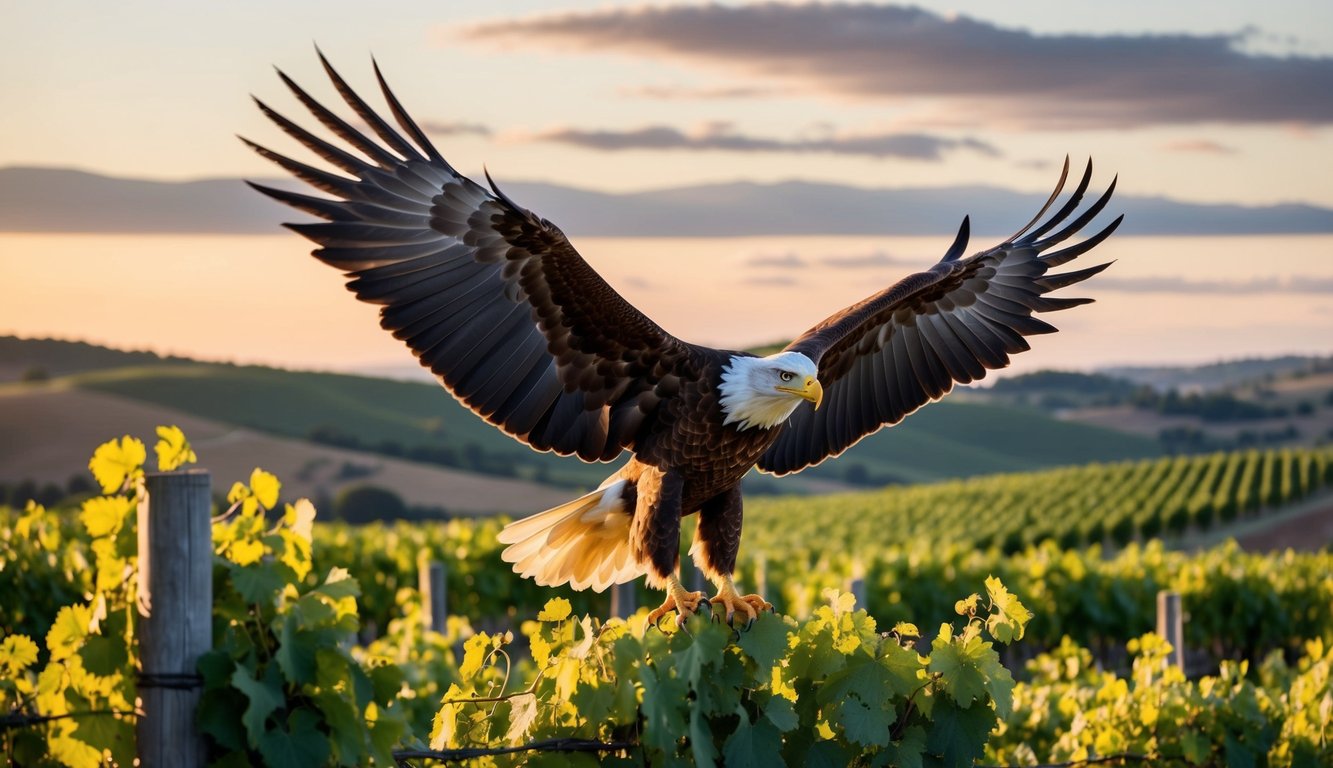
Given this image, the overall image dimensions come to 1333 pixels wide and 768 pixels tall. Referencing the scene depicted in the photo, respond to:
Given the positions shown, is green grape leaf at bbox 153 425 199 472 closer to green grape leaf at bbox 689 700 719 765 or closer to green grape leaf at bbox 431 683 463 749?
green grape leaf at bbox 431 683 463 749

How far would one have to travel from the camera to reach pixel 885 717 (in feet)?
11.5

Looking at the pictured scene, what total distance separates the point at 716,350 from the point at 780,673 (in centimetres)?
131

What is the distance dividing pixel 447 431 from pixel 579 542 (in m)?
62.1

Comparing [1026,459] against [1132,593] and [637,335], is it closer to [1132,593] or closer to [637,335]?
[1132,593]

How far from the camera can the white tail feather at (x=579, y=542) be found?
4852 mm

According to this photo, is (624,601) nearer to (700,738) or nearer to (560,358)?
(560,358)

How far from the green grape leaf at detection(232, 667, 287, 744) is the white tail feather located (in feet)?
6.81

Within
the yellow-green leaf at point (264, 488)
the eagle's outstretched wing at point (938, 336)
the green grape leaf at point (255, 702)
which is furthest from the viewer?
the eagle's outstretched wing at point (938, 336)

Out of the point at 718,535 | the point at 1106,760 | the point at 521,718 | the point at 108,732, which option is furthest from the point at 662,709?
the point at 1106,760

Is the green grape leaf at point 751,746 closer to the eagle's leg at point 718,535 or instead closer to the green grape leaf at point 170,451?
the eagle's leg at point 718,535

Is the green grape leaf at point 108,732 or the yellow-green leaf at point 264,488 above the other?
the yellow-green leaf at point 264,488

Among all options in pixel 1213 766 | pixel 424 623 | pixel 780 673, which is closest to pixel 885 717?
pixel 780 673

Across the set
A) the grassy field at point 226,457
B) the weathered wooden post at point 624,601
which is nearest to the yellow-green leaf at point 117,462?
the weathered wooden post at point 624,601

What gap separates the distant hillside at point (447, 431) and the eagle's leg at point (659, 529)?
45812 mm
